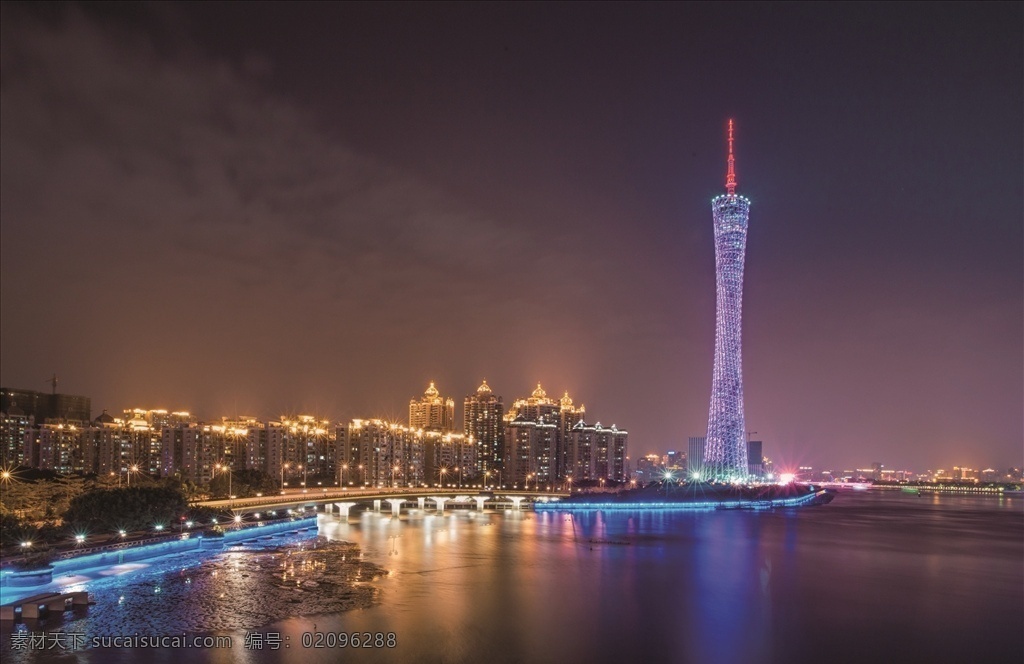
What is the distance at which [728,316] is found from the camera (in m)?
59.5

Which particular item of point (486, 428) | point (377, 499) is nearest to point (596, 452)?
point (486, 428)

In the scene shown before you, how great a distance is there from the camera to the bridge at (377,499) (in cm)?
4191

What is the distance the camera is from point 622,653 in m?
20.2

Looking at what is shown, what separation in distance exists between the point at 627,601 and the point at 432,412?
94.2 meters

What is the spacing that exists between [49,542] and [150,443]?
4101 cm

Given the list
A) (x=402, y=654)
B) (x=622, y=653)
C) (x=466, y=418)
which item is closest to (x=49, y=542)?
(x=402, y=654)

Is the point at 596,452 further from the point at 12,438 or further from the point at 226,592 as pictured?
the point at 226,592

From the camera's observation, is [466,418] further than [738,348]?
Yes

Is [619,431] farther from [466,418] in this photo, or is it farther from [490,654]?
[490,654]

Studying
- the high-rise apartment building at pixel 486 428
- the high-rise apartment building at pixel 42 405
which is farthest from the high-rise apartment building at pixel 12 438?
the high-rise apartment building at pixel 486 428

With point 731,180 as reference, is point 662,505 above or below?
below

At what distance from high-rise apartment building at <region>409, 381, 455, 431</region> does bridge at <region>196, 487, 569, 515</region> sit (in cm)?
5028

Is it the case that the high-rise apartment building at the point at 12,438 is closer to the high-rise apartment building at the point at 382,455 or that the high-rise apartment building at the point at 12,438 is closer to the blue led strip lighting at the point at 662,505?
the high-rise apartment building at the point at 382,455

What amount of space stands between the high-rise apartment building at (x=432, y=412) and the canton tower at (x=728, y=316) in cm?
6264
